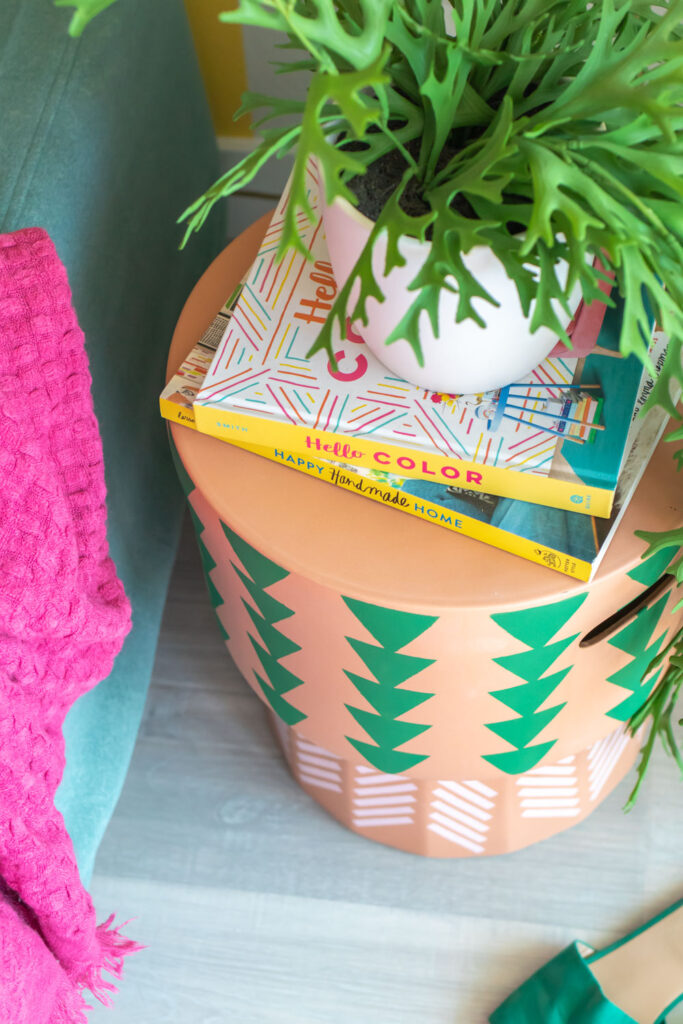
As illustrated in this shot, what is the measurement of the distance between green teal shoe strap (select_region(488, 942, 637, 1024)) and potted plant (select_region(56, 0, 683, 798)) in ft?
1.80

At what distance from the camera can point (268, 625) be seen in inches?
31.1

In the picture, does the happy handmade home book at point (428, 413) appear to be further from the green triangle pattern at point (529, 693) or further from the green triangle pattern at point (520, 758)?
the green triangle pattern at point (520, 758)

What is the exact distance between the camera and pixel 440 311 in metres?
0.60

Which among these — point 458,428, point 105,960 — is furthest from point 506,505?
point 105,960

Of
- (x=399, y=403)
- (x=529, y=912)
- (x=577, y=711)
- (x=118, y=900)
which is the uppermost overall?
(x=399, y=403)

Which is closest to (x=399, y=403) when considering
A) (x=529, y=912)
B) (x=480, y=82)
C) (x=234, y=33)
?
(x=480, y=82)

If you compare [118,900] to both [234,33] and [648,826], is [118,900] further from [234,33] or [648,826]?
[234,33]

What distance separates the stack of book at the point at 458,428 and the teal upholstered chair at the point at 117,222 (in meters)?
0.21

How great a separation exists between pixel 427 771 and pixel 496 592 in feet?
0.82

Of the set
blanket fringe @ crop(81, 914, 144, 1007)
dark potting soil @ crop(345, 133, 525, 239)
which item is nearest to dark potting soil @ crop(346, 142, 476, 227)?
dark potting soil @ crop(345, 133, 525, 239)

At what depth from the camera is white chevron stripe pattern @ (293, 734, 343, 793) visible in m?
1.02

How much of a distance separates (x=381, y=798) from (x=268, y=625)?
1.07ft

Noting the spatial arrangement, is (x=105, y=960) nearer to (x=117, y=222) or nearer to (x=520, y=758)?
(x=520, y=758)

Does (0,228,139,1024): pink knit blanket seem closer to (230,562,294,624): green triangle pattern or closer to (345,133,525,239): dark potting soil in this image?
(230,562,294,624): green triangle pattern
